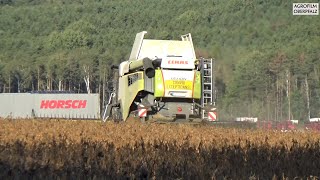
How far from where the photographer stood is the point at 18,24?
11000 centimetres

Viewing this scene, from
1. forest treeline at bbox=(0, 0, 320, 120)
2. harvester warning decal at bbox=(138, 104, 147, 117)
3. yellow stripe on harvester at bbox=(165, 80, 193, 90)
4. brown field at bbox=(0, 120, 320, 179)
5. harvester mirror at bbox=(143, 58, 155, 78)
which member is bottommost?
brown field at bbox=(0, 120, 320, 179)

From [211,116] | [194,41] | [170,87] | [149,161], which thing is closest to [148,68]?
[170,87]

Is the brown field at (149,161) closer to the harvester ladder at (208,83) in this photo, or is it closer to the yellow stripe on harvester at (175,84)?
the yellow stripe on harvester at (175,84)

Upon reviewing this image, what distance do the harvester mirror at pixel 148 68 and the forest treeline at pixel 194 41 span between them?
5205 mm

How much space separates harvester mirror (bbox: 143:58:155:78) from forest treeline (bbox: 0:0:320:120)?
5.21 meters

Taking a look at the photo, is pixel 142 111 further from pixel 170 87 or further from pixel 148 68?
pixel 148 68

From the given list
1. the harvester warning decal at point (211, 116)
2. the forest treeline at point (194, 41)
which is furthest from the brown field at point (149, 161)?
the forest treeline at point (194, 41)

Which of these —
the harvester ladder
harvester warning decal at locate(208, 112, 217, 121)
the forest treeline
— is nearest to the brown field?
harvester warning decal at locate(208, 112, 217, 121)

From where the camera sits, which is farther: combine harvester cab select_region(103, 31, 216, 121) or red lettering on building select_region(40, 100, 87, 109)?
red lettering on building select_region(40, 100, 87, 109)

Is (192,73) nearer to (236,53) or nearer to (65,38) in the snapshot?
(236,53)

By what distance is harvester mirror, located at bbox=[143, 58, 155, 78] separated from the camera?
22.8 metres

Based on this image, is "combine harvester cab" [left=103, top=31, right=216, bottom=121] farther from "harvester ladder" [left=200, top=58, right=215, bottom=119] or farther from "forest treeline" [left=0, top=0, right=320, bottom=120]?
"forest treeline" [left=0, top=0, right=320, bottom=120]

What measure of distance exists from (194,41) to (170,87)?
1261 cm

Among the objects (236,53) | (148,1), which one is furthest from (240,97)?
(148,1)
